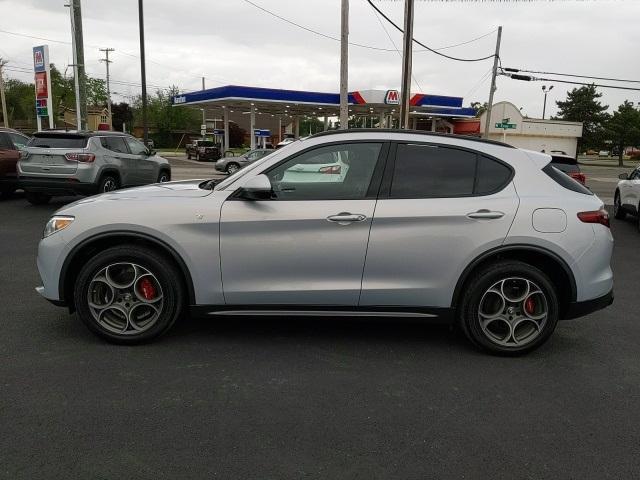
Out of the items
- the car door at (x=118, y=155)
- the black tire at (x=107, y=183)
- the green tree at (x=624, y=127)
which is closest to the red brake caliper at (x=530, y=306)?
the black tire at (x=107, y=183)

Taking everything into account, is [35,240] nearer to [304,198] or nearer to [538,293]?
[304,198]

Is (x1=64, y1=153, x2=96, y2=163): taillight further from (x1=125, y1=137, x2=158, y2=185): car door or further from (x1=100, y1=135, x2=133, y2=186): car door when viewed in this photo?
(x1=125, y1=137, x2=158, y2=185): car door

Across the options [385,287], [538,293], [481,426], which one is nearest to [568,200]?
[538,293]

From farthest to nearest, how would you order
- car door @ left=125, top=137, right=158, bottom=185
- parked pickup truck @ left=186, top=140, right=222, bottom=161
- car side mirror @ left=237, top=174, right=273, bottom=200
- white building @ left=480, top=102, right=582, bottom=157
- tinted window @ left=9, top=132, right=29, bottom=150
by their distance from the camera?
1. white building @ left=480, top=102, right=582, bottom=157
2. parked pickup truck @ left=186, top=140, right=222, bottom=161
3. tinted window @ left=9, top=132, right=29, bottom=150
4. car door @ left=125, top=137, right=158, bottom=185
5. car side mirror @ left=237, top=174, right=273, bottom=200

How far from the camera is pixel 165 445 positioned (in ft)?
9.39

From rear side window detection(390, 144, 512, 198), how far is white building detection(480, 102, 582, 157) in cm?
5379

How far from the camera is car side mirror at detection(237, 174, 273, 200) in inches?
151

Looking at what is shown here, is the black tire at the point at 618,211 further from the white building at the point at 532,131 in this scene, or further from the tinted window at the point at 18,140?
the white building at the point at 532,131

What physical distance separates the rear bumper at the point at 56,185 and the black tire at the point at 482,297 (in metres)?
9.45

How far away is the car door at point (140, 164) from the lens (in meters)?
13.1

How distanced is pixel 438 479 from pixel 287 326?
7.51ft

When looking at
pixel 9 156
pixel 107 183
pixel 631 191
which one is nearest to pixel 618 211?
pixel 631 191

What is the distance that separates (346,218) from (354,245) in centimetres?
21

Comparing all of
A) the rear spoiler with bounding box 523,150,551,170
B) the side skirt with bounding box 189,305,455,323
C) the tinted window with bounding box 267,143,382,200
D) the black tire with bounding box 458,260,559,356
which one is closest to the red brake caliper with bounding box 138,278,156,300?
the side skirt with bounding box 189,305,455,323
